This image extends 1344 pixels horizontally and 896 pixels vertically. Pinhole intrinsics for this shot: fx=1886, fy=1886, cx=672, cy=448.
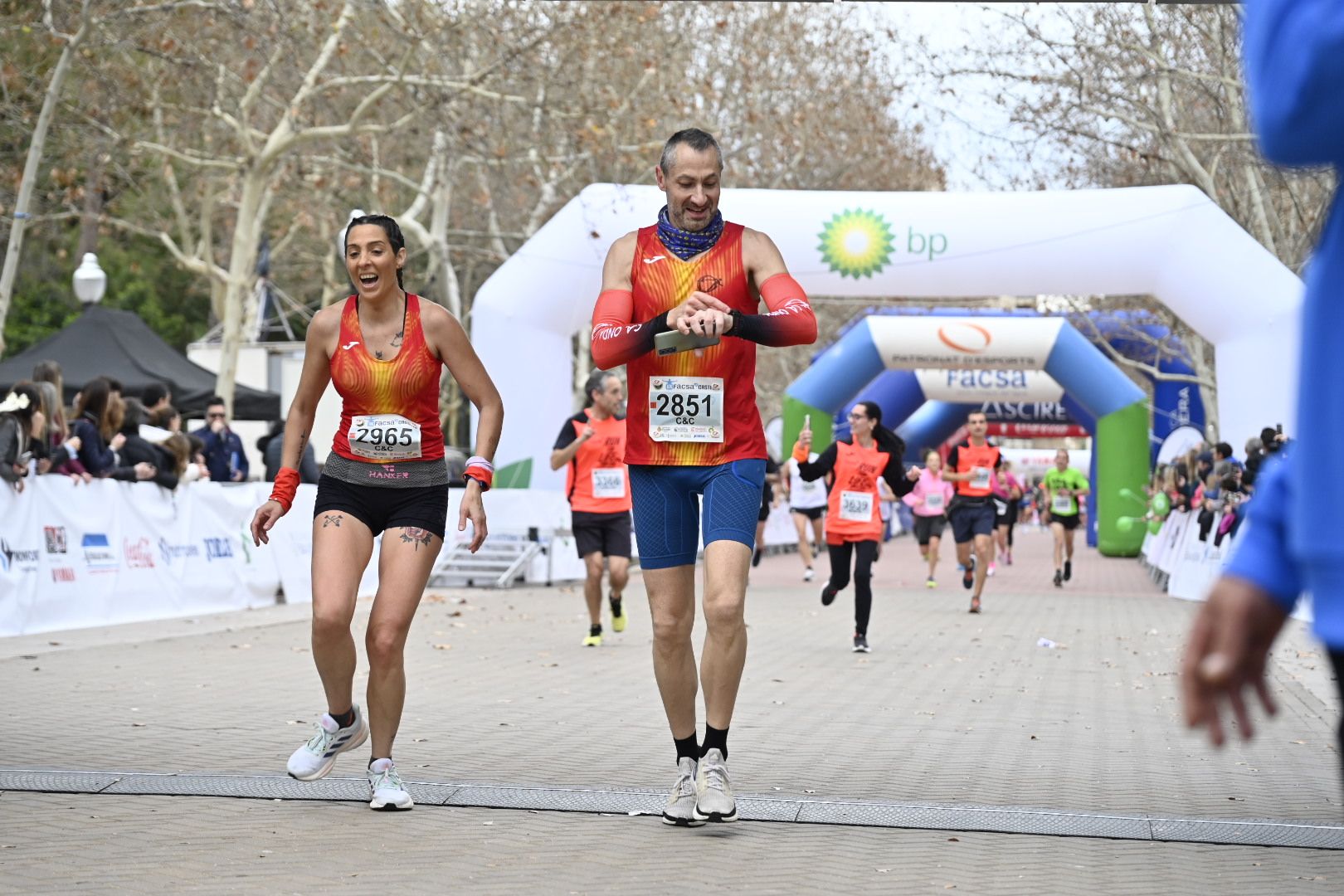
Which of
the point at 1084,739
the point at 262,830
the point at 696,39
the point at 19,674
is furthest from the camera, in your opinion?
the point at 696,39

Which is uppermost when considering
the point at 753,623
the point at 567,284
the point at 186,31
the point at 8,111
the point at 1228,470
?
the point at 186,31

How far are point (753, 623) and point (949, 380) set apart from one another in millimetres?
22931

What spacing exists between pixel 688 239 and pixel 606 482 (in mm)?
7858

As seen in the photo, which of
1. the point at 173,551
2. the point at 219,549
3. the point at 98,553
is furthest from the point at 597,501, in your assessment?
the point at 219,549

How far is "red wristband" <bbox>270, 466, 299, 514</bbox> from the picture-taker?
20.5ft

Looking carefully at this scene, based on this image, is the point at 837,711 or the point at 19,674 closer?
the point at 837,711

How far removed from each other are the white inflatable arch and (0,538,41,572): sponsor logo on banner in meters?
8.08

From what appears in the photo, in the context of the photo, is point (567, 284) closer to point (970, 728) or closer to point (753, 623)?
point (753, 623)

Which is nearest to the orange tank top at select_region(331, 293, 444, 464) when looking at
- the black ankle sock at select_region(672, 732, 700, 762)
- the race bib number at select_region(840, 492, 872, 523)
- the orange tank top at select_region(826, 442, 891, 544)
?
the black ankle sock at select_region(672, 732, 700, 762)

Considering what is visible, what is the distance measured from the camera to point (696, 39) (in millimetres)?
32844

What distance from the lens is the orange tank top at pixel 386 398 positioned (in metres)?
6.16

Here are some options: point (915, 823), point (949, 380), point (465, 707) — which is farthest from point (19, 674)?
point (949, 380)

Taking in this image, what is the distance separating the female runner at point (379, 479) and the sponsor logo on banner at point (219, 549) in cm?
1020

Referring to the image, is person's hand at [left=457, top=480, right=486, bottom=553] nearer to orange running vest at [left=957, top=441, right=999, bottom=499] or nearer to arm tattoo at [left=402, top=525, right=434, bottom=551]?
arm tattoo at [left=402, top=525, right=434, bottom=551]
